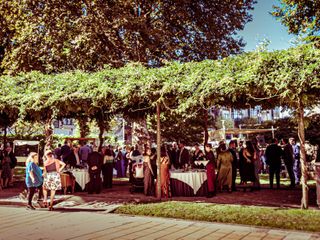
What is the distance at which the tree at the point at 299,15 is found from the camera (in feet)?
56.8

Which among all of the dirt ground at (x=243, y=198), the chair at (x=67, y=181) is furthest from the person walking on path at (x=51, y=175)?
the chair at (x=67, y=181)

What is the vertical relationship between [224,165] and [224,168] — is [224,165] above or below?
above

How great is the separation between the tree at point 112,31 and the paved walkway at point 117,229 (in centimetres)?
1100

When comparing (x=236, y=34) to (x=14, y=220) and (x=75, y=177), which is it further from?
(x=14, y=220)

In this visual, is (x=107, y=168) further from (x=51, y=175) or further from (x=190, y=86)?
(x=190, y=86)

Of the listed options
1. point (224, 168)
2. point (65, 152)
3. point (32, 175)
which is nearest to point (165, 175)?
point (224, 168)

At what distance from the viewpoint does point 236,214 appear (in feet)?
25.3

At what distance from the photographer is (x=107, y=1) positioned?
17.5 metres

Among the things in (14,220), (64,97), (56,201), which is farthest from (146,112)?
(14,220)

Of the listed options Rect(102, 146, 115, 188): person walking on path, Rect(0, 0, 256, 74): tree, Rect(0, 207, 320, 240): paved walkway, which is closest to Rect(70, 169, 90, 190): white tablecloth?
Rect(102, 146, 115, 188): person walking on path

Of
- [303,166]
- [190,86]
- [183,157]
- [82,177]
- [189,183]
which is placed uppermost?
[190,86]

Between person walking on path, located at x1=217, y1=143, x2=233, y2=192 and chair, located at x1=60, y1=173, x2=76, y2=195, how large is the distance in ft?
18.8

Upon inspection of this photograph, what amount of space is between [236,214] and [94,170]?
6546mm

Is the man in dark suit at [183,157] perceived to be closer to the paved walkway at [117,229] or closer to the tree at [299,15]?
the paved walkway at [117,229]
